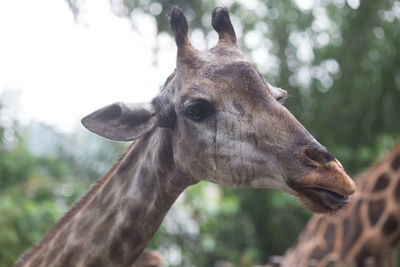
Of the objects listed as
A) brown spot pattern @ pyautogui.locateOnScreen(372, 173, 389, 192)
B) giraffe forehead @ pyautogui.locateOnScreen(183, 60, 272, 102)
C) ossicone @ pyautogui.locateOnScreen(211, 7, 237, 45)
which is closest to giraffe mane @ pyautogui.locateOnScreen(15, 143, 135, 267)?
giraffe forehead @ pyautogui.locateOnScreen(183, 60, 272, 102)

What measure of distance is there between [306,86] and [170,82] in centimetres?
521

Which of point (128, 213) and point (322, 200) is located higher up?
point (322, 200)

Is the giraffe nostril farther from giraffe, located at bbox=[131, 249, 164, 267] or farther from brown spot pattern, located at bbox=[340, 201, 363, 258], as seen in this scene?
brown spot pattern, located at bbox=[340, 201, 363, 258]

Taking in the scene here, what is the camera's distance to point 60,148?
259 inches

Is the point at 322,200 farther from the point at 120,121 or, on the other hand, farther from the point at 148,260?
the point at 148,260

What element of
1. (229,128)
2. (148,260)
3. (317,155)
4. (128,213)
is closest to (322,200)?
→ (317,155)

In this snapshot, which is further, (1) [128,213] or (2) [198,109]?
(1) [128,213]

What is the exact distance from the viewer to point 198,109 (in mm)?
1778

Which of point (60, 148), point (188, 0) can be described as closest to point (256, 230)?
point (60, 148)

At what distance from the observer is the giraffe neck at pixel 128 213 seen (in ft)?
6.29

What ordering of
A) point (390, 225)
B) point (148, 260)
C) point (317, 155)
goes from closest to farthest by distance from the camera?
point (317, 155), point (148, 260), point (390, 225)

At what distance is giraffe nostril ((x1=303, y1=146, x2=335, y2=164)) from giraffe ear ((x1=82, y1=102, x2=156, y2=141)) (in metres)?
0.66

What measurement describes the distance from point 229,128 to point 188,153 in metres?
0.18

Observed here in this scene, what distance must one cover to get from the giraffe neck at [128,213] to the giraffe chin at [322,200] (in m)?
0.49
